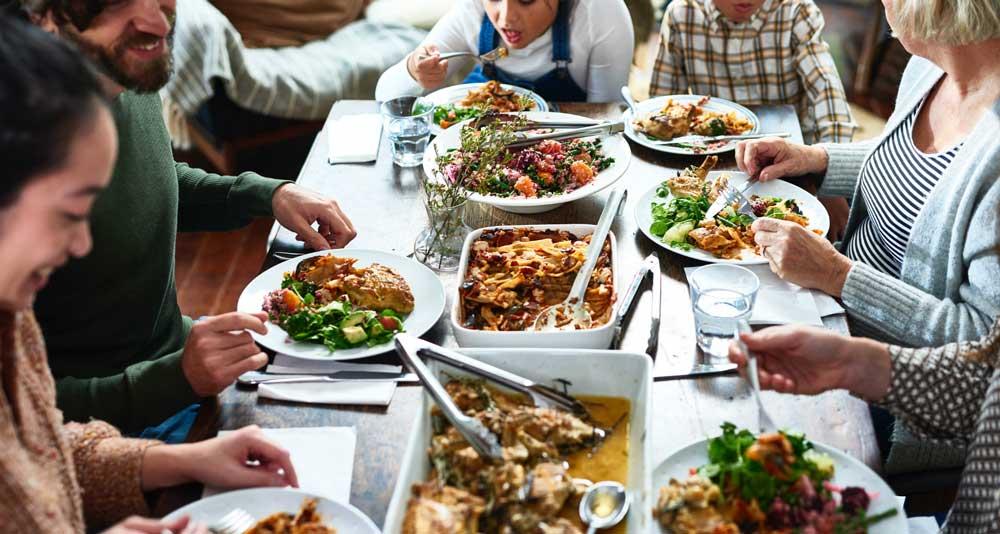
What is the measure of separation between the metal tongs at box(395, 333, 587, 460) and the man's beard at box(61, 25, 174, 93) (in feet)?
2.43

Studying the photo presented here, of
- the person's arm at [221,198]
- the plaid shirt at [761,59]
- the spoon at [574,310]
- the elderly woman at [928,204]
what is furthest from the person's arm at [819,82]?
the person's arm at [221,198]

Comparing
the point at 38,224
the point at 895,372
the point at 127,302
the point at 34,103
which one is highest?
the point at 34,103

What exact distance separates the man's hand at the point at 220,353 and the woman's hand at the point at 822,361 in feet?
2.68

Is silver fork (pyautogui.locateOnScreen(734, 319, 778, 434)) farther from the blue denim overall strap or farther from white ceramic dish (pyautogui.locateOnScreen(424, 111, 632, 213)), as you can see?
the blue denim overall strap

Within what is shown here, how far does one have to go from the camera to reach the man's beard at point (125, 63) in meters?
1.66

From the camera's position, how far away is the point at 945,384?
145 centimetres

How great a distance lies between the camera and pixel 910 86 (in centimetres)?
226

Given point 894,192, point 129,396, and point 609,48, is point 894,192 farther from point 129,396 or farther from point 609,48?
point 129,396

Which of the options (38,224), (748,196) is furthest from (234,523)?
(748,196)

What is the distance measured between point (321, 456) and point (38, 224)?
23.4 inches

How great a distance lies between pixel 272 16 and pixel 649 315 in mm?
3457

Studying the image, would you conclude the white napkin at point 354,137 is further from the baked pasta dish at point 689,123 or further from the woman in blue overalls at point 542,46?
the baked pasta dish at point 689,123

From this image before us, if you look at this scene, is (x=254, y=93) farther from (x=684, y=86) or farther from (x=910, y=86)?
(x=910, y=86)

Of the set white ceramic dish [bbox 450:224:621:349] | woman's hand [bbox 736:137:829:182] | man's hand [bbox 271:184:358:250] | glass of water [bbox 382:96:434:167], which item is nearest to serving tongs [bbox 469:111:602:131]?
glass of water [bbox 382:96:434:167]
